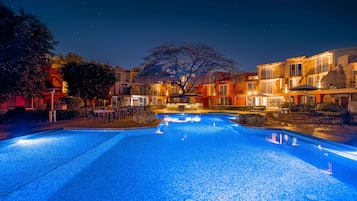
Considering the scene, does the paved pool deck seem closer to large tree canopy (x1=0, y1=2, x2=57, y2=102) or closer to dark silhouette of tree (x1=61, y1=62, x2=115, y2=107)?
large tree canopy (x1=0, y1=2, x2=57, y2=102)

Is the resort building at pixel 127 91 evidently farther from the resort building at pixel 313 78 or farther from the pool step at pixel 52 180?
the pool step at pixel 52 180

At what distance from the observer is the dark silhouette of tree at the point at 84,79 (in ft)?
58.0

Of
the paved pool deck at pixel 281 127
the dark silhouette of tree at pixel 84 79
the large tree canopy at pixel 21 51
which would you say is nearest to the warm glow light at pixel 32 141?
the paved pool deck at pixel 281 127

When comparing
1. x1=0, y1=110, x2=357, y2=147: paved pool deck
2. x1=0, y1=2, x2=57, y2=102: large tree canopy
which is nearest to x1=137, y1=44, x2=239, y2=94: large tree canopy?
x1=0, y1=110, x2=357, y2=147: paved pool deck

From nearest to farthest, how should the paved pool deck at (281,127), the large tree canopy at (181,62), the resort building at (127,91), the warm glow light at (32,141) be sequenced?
the warm glow light at (32,141), the paved pool deck at (281,127), the large tree canopy at (181,62), the resort building at (127,91)

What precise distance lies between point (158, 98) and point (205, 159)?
30419 mm

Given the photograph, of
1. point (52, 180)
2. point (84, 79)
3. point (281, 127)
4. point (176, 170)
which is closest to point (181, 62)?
point (84, 79)

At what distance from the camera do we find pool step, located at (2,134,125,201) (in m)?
3.32

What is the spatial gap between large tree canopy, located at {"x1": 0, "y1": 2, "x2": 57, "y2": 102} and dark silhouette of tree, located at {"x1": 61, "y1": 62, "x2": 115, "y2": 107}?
6.62 m

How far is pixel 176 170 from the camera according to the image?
15.6ft

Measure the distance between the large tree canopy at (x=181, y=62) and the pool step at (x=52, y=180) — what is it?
19546 millimetres

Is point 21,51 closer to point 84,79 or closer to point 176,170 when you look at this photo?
point 176,170

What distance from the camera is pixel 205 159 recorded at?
5645mm

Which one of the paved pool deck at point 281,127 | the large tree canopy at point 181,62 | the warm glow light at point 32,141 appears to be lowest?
the warm glow light at point 32,141
